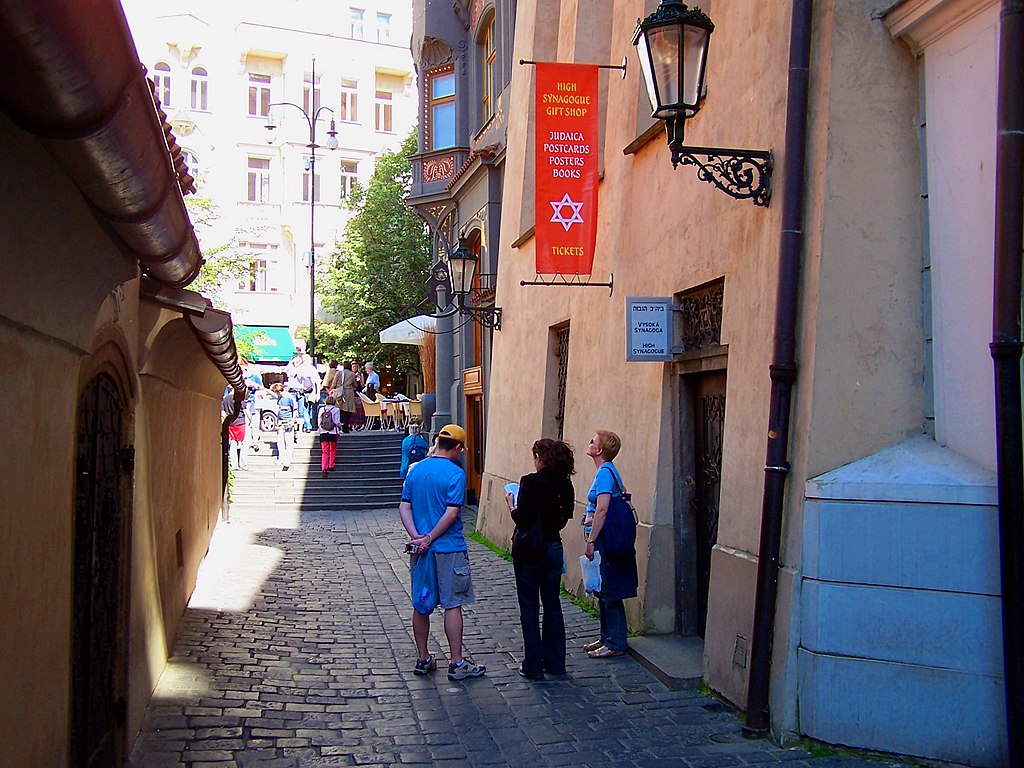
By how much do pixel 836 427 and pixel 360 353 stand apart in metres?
30.8

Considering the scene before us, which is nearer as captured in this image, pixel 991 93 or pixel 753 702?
pixel 991 93

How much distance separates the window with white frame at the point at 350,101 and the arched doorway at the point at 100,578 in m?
41.5

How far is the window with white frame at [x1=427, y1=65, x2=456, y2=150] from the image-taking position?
68.2 feet

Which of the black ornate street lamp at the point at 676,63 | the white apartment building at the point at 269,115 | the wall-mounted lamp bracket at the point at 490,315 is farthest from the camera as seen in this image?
the white apartment building at the point at 269,115

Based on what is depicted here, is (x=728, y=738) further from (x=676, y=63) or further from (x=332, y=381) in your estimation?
(x=332, y=381)

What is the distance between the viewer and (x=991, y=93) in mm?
5113

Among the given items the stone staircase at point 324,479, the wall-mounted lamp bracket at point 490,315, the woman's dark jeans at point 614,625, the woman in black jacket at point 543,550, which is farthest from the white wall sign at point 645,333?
the stone staircase at point 324,479

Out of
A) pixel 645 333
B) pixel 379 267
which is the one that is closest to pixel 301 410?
pixel 379 267

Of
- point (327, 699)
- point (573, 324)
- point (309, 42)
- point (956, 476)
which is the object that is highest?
point (309, 42)

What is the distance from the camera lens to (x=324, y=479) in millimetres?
21469

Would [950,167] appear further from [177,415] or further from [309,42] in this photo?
[309,42]

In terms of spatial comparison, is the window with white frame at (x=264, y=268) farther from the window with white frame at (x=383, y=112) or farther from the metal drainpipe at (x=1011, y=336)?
the metal drainpipe at (x=1011, y=336)

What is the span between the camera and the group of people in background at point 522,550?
720cm

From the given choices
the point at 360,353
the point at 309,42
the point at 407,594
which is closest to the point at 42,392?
the point at 407,594
